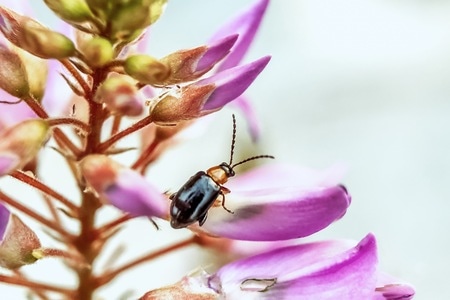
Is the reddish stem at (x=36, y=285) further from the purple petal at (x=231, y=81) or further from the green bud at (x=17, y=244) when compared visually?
the purple petal at (x=231, y=81)

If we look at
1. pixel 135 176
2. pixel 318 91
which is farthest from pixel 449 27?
pixel 135 176

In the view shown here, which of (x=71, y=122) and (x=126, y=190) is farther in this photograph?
(x=71, y=122)

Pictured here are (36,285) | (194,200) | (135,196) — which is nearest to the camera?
(135,196)

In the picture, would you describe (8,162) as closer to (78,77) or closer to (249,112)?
Result: (78,77)

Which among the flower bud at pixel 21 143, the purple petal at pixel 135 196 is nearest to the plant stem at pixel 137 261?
the flower bud at pixel 21 143

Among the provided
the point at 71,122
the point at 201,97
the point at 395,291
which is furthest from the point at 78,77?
the point at 395,291

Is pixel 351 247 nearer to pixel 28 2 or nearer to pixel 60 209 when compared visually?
pixel 60 209

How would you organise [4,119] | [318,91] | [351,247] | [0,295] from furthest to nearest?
1. [318,91]
2. [0,295]
3. [4,119]
4. [351,247]
